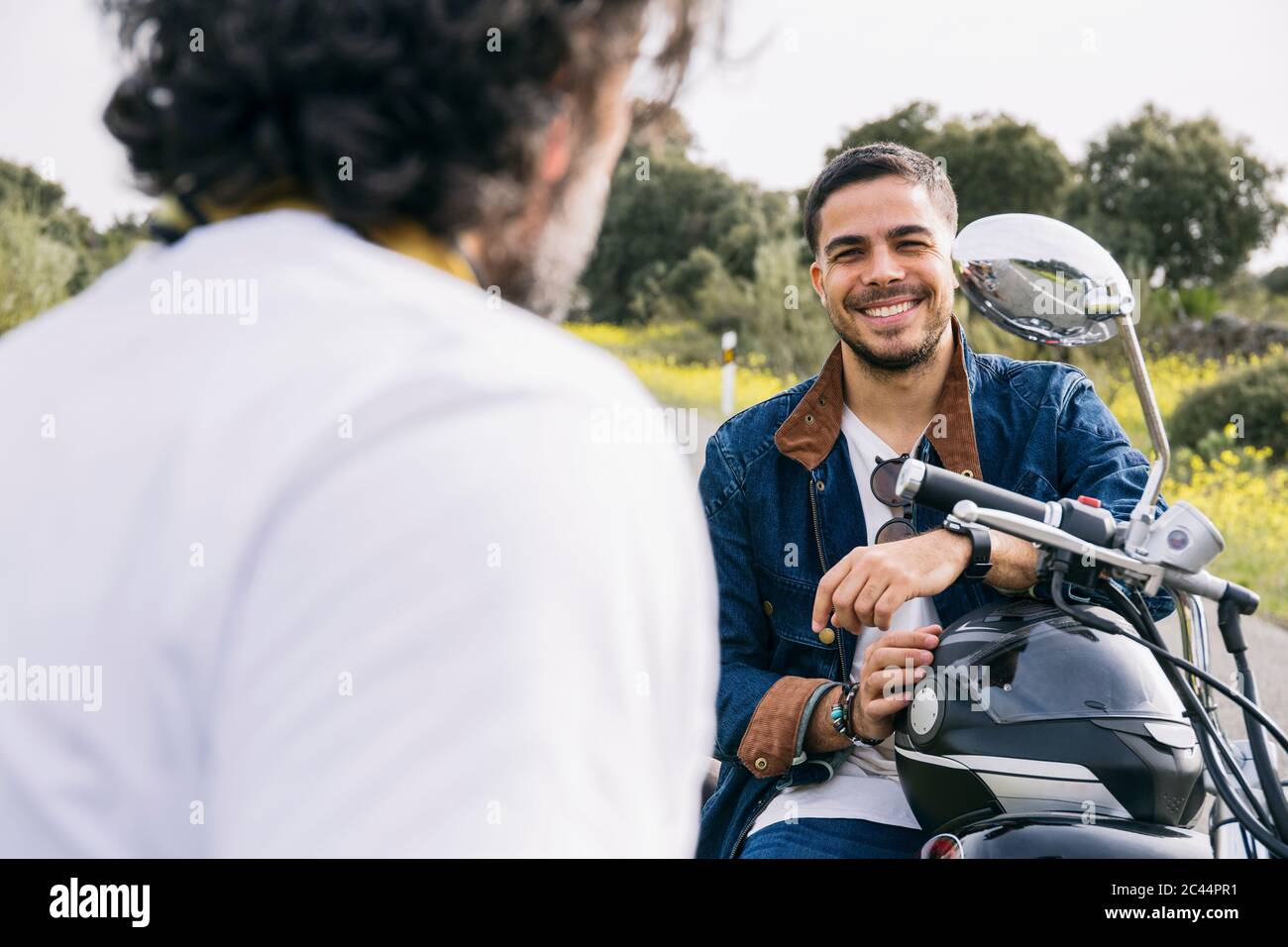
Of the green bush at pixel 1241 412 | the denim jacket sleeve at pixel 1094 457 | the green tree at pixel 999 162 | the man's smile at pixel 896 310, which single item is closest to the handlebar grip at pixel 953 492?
the denim jacket sleeve at pixel 1094 457

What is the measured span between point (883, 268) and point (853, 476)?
0.40 meters

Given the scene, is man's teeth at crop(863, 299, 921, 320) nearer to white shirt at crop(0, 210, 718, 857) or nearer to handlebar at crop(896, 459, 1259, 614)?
handlebar at crop(896, 459, 1259, 614)

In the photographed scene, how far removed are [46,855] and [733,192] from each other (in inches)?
1030

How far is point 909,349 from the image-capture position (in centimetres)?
229

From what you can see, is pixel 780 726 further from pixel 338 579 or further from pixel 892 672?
pixel 338 579

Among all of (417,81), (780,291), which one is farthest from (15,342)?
(780,291)

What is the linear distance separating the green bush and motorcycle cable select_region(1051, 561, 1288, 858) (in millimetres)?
7705

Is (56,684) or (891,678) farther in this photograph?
(891,678)

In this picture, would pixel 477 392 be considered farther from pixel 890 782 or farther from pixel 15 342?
pixel 890 782

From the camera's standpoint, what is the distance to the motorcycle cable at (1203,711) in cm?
131

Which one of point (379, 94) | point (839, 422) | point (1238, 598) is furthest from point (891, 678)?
point (379, 94)

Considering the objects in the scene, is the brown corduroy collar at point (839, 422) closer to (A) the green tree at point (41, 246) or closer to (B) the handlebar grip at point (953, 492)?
(B) the handlebar grip at point (953, 492)

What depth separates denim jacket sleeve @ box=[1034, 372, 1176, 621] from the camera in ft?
6.52
